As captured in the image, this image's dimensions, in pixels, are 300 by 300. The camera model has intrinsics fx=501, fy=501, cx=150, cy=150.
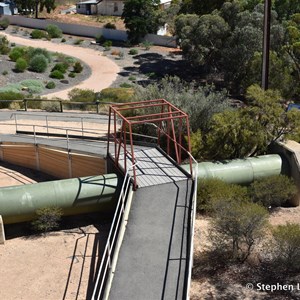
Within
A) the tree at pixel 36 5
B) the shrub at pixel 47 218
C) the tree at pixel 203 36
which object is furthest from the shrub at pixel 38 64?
the shrub at pixel 47 218

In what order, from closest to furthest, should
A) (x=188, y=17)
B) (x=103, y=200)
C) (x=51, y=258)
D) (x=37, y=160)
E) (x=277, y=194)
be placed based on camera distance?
1. (x=51, y=258)
2. (x=103, y=200)
3. (x=277, y=194)
4. (x=37, y=160)
5. (x=188, y=17)

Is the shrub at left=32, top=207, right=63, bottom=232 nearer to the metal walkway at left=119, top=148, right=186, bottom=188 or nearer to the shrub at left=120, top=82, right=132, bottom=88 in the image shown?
the metal walkway at left=119, top=148, right=186, bottom=188

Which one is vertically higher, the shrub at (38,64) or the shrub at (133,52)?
the shrub at (38,64)

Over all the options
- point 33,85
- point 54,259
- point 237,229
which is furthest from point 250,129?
point 33,85

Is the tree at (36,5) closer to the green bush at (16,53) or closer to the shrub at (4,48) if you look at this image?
the shrub at (4,48)

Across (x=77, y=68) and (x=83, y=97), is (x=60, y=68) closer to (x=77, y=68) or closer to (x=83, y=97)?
(x=77, y=68)

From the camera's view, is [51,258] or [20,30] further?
[20,30]

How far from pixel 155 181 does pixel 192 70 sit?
128 feet

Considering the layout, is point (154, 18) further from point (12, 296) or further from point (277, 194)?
point (12, 296)

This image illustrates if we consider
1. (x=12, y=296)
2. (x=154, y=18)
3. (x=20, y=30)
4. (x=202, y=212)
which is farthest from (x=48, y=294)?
(x=20, y=30)

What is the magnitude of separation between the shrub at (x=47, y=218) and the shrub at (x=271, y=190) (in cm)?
665

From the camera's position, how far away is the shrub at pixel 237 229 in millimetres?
13250

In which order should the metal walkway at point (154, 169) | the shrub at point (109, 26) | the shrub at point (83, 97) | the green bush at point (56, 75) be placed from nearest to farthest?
the metal walkway at point (154, 169)
the shrub at point (83, 97)
the green bush at point (56, 75)
the shrub at point (109, 26)

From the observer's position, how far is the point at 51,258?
14.4m
